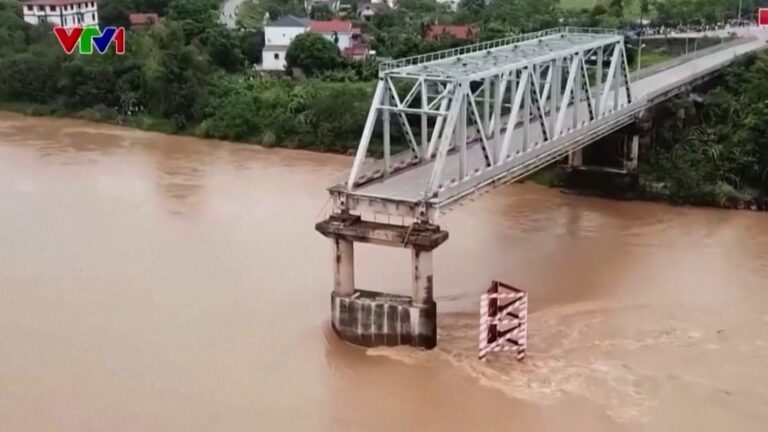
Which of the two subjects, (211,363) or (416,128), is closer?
(211,363)

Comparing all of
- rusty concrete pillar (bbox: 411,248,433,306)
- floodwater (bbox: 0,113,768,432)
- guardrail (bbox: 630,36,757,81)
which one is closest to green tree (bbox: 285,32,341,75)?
floodwater (bbox: 0,113,768,432)

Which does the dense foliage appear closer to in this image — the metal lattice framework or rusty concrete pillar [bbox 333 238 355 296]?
the metal lattice framework

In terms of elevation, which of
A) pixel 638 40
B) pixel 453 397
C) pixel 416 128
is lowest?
pixel 453 397

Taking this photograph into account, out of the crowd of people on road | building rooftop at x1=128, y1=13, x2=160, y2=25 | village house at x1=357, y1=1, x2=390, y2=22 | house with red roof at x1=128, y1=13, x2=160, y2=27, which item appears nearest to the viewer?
the crowd of people on road

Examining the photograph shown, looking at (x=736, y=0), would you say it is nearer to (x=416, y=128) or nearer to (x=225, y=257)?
(x=416, y=128)

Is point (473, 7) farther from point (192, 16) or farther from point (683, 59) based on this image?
point (683, 59)

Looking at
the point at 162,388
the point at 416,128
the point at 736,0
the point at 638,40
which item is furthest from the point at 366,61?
the point at 162,388

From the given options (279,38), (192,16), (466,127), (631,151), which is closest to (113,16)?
(192,16)

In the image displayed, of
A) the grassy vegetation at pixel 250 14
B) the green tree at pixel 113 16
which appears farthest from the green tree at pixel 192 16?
the green tree at pixel 113 16
